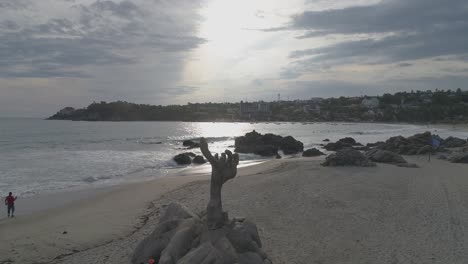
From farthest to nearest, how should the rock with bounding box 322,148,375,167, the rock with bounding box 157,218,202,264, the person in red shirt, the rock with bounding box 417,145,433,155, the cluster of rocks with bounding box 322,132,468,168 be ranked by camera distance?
the rock with bounding box 417,145,433,155 → the cluster of rocks with bounding box 322,132,468,168 → the rock with bounding box 322,148,375,167 → the person in red shirt → the rock with bounding box 157,218,202,264

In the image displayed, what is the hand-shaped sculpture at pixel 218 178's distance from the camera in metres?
8.08

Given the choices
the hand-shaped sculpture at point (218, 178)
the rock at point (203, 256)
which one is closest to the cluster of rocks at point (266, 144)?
the hand-shaped sculpture at point (218, 178)

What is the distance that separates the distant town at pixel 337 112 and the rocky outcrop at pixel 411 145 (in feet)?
295

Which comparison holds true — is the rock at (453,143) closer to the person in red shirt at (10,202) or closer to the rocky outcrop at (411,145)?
the rocky outcrop at (411,145)

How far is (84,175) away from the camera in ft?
84.0

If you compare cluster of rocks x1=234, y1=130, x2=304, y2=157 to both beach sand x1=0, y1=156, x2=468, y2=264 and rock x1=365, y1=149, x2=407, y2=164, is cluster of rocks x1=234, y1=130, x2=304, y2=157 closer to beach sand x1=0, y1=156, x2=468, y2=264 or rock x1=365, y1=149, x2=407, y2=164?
rock x1=365, y1=149, x2=407, y2=164

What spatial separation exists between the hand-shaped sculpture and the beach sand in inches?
80.8

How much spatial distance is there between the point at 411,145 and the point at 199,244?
3127 cm

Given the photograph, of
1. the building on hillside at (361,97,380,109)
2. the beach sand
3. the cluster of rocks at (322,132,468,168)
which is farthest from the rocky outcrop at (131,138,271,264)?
the building on hillside at (361,97,380,109)

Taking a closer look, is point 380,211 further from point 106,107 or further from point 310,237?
point 106,107

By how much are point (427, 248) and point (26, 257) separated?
402 inches

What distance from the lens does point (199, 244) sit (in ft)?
25.5

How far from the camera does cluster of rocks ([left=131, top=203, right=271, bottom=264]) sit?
723 centimetres

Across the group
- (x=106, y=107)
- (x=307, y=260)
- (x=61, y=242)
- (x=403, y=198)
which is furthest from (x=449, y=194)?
(x=106, y=107)
